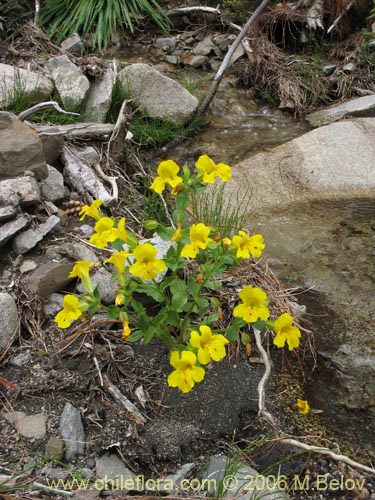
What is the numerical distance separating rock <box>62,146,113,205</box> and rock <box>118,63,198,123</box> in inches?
43.2

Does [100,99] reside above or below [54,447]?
above

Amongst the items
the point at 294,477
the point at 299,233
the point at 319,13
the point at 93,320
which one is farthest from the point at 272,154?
the point at 294,477

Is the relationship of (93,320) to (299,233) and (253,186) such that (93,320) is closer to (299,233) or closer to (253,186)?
(299,233)

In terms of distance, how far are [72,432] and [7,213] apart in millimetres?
1111

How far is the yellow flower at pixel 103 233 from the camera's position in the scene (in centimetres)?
178

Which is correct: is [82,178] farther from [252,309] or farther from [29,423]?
[252,309]

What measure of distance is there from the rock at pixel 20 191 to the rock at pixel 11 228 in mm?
100

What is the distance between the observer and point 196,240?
1735mm

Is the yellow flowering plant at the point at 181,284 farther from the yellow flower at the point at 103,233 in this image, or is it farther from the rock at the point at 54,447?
the rock at the point at 54,447

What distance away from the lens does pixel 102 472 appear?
70.6 inches

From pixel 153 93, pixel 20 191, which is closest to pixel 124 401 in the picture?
pixel 20 191

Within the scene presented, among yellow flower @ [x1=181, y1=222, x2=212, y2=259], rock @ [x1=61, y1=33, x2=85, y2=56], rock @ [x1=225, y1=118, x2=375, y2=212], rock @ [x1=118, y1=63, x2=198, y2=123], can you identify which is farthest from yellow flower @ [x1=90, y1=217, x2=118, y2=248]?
rock @ [x1=61, y1=33, x2=85, y2=56]

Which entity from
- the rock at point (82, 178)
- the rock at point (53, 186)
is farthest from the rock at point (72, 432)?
the rock at point (82, 178)

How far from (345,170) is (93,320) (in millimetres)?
2257
